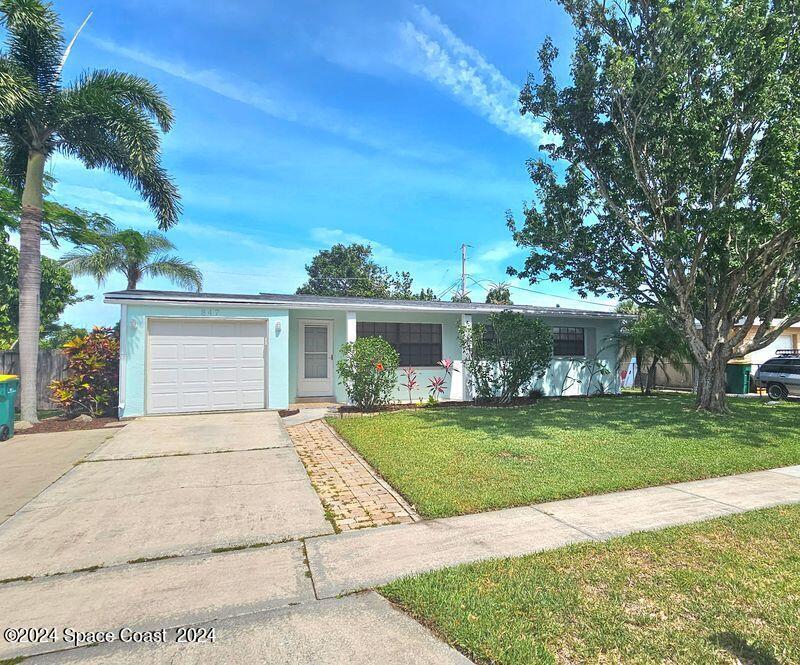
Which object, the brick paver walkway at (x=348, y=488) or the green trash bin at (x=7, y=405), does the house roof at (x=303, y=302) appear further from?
the brick paver walkway at (x=348, y=488)

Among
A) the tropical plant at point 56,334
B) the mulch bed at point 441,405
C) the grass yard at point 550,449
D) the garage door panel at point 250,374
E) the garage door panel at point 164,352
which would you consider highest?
the tropical plant at point 56,334

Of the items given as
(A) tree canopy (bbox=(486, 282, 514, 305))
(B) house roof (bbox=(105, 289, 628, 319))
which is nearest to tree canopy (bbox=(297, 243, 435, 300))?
(A) tree canopy (bbox=(486, 282, 514, 305))

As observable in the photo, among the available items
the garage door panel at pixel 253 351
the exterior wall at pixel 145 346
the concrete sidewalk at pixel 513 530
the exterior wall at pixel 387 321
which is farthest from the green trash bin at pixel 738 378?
the garage door panel at pixel 253 351

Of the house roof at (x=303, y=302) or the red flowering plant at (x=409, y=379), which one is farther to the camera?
the red flowering plant at (x=409, y=379)

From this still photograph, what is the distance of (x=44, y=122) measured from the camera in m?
9.23

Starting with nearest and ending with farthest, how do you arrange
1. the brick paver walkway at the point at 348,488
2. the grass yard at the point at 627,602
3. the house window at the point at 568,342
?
the grass yard at the point at 627,602, the brick paver walkway at the point at 348,488, the house window at the point at 568,342

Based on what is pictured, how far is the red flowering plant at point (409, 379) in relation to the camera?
12.1 meters

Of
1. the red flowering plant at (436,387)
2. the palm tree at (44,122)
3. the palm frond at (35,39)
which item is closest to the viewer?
the palm frond at (35,39)

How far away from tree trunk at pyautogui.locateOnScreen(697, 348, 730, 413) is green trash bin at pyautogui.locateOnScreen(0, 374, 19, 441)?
1426cm

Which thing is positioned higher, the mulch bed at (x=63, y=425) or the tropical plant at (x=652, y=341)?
the tropical plant at (x=652, y=341)

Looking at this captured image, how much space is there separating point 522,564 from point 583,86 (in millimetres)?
10592

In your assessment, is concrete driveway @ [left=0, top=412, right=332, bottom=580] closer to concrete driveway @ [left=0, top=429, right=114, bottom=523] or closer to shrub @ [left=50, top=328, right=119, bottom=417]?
concrete driveway @ [left=0, top=429, right=114, bottom=523]

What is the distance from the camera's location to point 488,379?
11461mm

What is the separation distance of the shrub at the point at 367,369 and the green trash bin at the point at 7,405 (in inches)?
240
